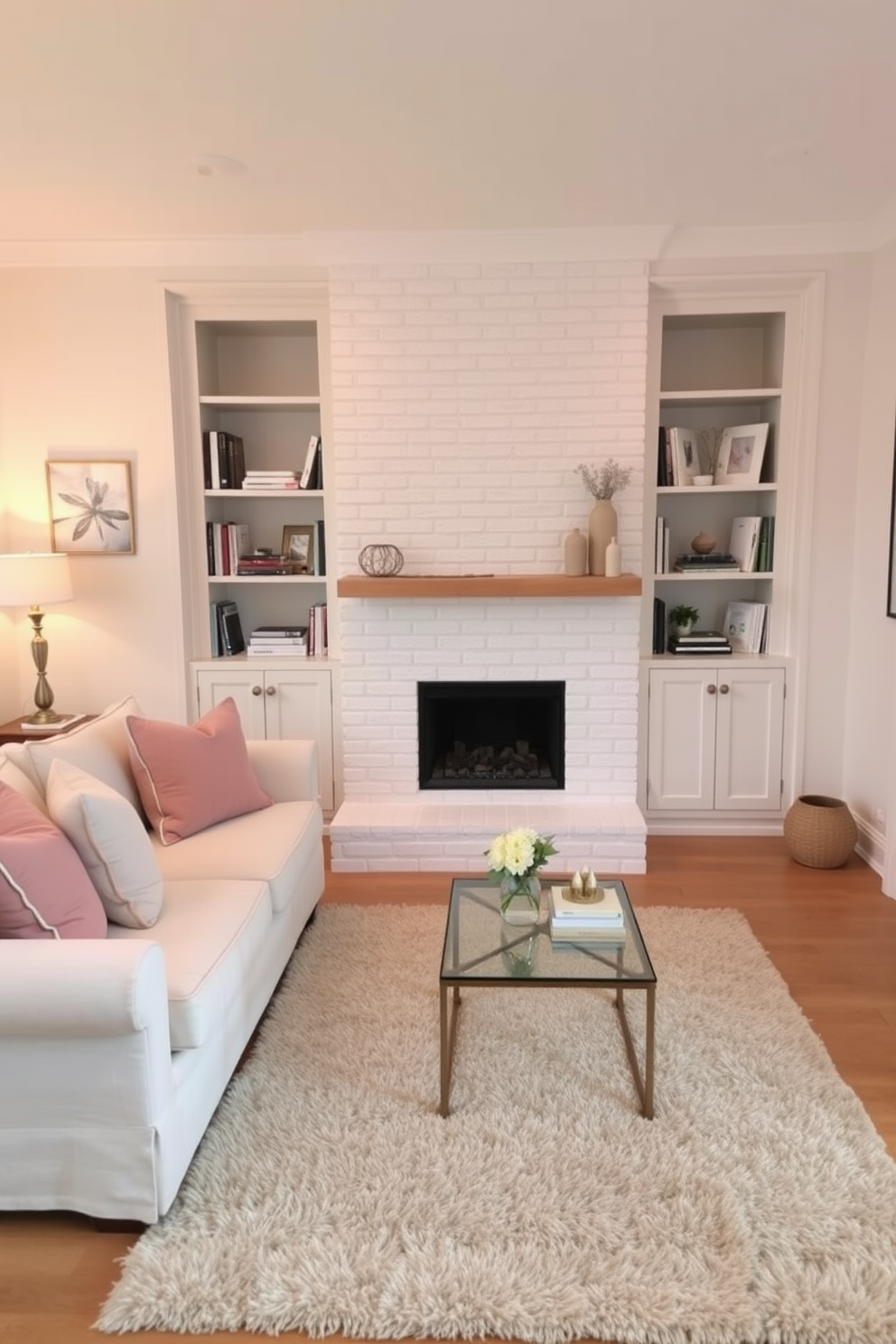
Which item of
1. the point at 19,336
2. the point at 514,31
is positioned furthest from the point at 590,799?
the point at 19,336

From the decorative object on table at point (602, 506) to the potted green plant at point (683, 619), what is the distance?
2.20 ft

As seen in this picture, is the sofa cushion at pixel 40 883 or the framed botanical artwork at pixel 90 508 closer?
the sofa cushion at pixel 40 883

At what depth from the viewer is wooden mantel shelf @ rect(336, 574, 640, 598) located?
382 centimetres

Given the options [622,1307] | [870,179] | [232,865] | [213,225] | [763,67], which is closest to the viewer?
[622,1307]

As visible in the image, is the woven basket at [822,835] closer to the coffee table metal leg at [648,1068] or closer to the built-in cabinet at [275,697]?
the coffee table metal leg at [648,1068]

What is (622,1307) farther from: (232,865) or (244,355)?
(244,355)

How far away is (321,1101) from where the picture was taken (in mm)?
2258

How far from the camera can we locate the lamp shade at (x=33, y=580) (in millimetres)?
3641

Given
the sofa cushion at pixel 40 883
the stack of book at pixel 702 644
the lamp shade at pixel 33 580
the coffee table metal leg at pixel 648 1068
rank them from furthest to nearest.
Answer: the stack of book at pixel 702 644 < the lamp shade at pixel 33 580 < the coffee table metal leg at pixel 648 1068 < the sofa cushion at pixel 40 883

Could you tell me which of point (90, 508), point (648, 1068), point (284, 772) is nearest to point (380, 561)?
point (284, 772)

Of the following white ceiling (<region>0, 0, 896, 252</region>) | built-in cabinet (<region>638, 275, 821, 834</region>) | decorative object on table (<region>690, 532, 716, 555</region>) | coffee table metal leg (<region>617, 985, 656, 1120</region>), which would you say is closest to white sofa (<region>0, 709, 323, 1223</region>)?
coffee table metal leg (<region>617, 985, 656, 1120</region>)

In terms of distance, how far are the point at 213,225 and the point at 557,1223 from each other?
146 inches

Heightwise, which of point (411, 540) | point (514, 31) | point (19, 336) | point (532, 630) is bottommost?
point (532, 630)

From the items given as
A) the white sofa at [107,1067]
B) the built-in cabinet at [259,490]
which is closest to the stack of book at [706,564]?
the built-in cabinet at [259,490]
